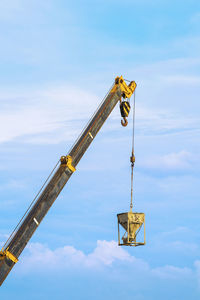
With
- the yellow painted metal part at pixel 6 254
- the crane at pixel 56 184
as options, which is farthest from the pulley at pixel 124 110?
the yellow painted metal part at pixel 6 254

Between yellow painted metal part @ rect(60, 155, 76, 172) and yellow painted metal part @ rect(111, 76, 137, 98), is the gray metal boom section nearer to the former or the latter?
yellow painted metal part @ rect(60, 155, 76, 172)

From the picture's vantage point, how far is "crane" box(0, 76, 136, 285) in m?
24.4

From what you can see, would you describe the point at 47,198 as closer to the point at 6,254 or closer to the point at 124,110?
the point at 6,254

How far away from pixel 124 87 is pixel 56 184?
7.35 meters

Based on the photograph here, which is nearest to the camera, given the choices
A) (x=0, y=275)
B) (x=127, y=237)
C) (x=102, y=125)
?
(x=0, y=275)

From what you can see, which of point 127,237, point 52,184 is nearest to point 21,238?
point 52,184

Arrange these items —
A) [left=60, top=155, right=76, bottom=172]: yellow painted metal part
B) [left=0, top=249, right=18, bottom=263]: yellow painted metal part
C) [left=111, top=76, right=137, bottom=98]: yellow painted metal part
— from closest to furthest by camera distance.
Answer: [left=0, top=249, right=18, bottom=263]: yellow painted metal part, [left=60, top=155, right=76, bottom=172]: yellow painted metal part, [left=111, top=76, right=137, bottom=98]: yellow painted metal part

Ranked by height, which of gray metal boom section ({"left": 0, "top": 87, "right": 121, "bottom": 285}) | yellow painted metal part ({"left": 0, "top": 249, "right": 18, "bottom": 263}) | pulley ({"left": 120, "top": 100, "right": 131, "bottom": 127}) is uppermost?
pulley ({"left": 120, "top": 100, "right": 131, "bottom": 127})

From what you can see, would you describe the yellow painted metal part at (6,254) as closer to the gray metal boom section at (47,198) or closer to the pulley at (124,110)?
the gray metal boom section at (47,198)

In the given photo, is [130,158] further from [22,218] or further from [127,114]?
[22,218]

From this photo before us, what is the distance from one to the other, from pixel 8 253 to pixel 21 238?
2.61 ft

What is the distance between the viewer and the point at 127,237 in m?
26.3

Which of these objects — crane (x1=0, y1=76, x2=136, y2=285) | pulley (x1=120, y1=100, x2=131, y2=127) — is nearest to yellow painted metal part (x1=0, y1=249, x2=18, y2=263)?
crane (x1=0, y1=76, x2=136, y2=285)

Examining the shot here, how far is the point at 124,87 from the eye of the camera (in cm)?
3048
